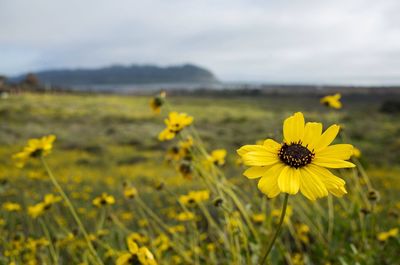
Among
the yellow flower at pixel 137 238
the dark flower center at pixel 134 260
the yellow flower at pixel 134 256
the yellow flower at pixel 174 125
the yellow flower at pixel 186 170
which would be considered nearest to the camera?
the yellow flower at pixel 134 256

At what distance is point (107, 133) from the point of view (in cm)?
2108

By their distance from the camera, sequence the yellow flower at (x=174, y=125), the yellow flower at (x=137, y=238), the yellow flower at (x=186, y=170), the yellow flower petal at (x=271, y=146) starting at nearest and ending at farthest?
the yellow flower petal at (x=271, y=146) → the yellow flower at (x=174, y=125) → the yellow flower at (x=186, y=170) → the yellow flower at (x=137, y=238)

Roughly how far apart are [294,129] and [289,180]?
260 millimetres

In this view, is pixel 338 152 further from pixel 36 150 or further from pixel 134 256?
pixel 36 150

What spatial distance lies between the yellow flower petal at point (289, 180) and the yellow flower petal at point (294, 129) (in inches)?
6.2

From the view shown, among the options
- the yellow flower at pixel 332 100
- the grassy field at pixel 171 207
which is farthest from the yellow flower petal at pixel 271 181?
the yellow flower at pixel 332 100

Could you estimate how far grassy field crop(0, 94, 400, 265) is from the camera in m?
2.43

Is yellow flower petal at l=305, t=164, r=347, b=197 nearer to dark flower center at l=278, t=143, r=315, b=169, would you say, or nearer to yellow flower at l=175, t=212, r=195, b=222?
dark flower center at l=278, t=143, r=315, b=169

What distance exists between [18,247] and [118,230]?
110cm

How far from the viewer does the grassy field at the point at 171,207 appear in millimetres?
2426

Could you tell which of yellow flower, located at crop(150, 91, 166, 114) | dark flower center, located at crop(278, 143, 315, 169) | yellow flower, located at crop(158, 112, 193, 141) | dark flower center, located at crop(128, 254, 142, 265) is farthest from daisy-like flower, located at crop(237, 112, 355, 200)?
yellow flower, located at crop(150, 91, 166, 114)

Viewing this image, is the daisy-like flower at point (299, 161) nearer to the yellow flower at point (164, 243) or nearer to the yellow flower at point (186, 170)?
the yellow flower at point (186, 170)

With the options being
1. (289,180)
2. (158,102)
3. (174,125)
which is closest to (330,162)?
(289,180)

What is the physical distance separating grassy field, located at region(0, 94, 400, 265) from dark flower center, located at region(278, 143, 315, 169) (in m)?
0.46
